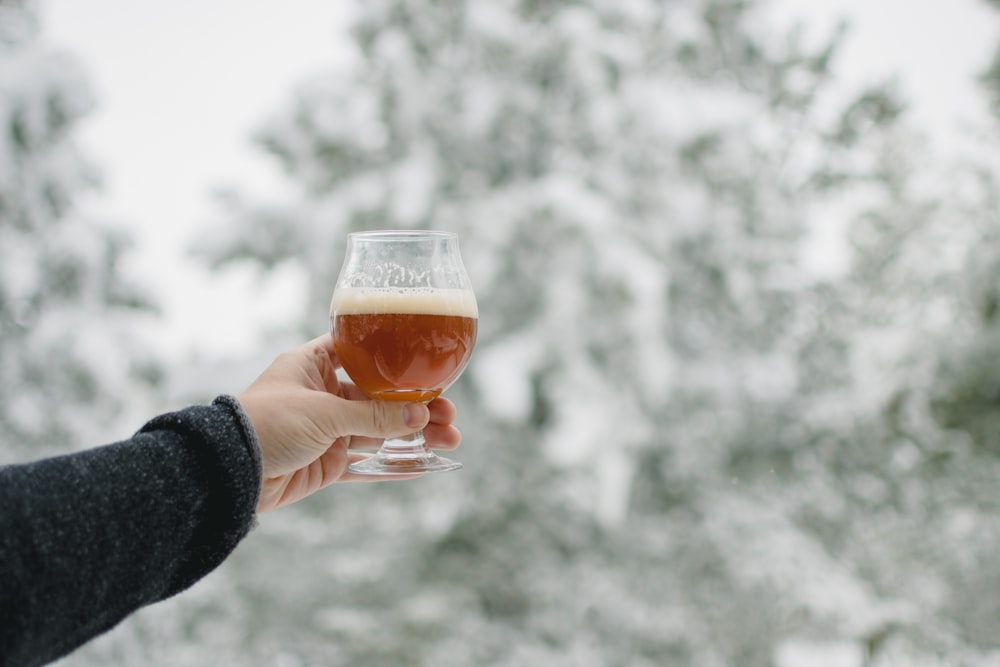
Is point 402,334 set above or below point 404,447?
above

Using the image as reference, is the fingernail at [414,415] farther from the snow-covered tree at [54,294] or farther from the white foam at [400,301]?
the snow-covered tree at [54,294]

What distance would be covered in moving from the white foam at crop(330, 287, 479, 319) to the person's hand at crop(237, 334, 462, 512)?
108 mm

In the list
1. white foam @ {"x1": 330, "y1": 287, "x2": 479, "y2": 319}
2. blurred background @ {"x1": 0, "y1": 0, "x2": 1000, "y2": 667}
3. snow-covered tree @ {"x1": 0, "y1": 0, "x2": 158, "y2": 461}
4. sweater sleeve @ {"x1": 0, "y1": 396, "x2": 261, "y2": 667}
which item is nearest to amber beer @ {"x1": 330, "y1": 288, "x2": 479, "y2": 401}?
white foam @ {"x1": 330, "y1": 287, "x2": 479, "y2": 319}

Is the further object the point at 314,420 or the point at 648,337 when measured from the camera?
the point at 648,337

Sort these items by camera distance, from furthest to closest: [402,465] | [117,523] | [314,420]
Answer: [402,465] → [314,420] → [117,523]

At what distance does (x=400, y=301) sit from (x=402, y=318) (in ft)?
0.07

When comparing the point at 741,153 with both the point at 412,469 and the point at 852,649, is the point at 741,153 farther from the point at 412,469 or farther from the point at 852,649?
the point at 412,469

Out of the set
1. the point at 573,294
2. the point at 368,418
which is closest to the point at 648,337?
the point at 573,294

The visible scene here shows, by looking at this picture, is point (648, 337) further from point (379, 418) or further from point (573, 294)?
point (379, 418)

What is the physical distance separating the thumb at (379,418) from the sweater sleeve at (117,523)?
0.14 metres

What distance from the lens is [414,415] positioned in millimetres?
1053

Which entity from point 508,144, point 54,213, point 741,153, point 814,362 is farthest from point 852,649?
point 54,213

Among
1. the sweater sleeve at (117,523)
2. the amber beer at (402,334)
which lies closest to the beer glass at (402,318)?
the amber beer at (402,334)

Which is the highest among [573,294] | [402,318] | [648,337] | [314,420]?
[402,318]
